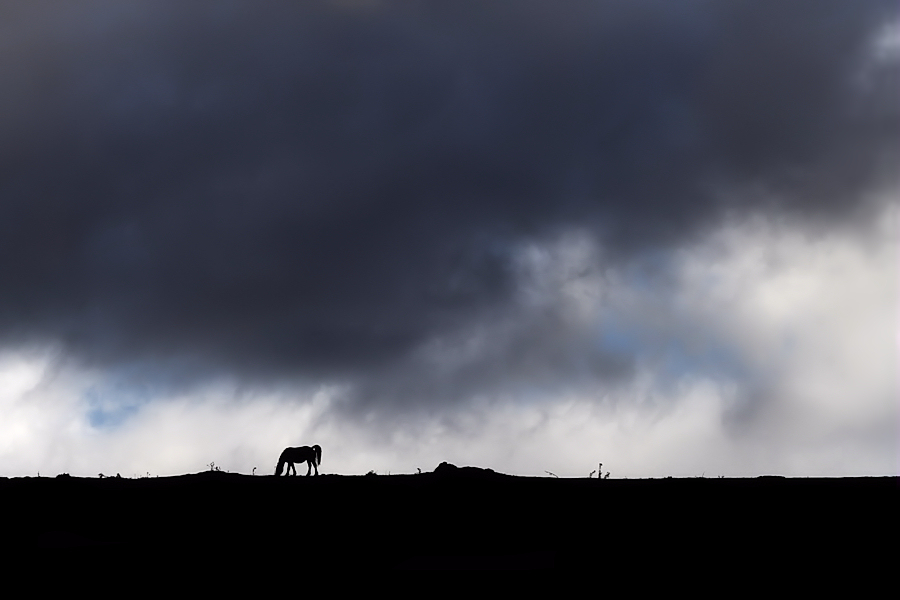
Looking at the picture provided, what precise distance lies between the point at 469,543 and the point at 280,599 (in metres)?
4.01

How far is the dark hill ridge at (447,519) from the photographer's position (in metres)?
19.2

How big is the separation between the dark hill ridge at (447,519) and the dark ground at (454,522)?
0.15ft

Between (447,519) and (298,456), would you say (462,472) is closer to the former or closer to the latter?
(447,519)

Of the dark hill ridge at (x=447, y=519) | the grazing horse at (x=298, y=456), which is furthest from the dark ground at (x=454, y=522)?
the grazing horse at (x=298, y=456)

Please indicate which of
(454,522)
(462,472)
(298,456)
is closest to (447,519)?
(454,522)

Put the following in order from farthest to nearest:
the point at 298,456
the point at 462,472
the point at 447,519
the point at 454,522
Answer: the point at 298,456 < the point at 462,472 < the point at 447,519 < the point at 454,522

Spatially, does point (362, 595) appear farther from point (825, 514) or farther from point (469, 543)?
point (825, 514)

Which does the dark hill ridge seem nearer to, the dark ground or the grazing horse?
the dark ground

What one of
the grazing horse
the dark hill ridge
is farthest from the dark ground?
the grazing horse

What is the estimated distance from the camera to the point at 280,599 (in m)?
18.2

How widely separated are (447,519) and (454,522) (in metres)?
0.27

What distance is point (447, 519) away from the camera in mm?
21047

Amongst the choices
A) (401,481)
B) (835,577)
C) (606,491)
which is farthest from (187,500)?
(835,577)

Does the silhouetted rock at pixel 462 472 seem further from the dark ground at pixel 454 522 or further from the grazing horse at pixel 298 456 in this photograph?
the grazing horse at pixel 298 456
